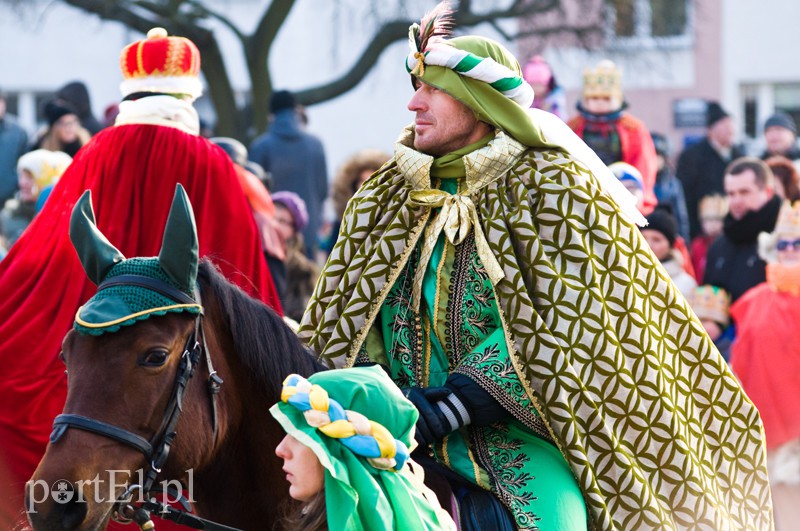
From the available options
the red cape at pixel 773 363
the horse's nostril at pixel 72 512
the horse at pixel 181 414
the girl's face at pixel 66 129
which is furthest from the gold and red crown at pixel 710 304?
the horse's nostril at pixel 72 512

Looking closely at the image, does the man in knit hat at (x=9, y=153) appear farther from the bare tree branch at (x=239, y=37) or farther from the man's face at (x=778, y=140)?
the man's face at (x=778, y=140)

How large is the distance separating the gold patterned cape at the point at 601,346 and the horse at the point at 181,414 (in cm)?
A: 56

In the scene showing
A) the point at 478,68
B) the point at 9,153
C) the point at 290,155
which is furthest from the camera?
the point at 9,153

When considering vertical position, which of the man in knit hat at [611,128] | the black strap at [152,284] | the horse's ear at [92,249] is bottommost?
the man in knit hat at [611,128]

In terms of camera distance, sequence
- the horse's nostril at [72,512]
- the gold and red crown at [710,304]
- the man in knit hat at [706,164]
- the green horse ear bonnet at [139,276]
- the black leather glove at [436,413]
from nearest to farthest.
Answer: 1. the horse's nostril at [72,512]
2. the green horse ear bonnet at [139,276]
3. the black leather glove at [436,413]
4. the gold and red crown at [710,304]
5. the man in knit hat at [706,164]

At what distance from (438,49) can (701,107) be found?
770 inches

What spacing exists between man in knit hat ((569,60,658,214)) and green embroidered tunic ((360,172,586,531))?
18.9ft

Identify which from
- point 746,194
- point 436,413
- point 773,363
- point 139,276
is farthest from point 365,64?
point 139,276

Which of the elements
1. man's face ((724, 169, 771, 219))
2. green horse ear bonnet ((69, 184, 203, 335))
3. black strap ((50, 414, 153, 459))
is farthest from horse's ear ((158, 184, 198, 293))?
man's face ((724, 169, 771, 219))

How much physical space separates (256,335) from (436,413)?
1.96ft

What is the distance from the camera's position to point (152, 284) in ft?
13.1

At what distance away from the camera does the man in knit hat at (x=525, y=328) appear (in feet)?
14.6

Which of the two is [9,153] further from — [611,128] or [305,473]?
[305,473]

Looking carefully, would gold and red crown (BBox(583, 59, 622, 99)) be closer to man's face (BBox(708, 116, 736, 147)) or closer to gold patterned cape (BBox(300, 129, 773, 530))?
man's face (BBox(708, 116, 736, 147))
